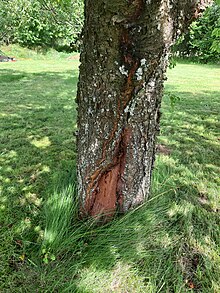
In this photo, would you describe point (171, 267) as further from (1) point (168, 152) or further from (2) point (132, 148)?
(1) point (168, 152)

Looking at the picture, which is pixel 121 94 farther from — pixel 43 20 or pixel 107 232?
pixel 43 20

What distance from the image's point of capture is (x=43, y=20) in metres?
5.99

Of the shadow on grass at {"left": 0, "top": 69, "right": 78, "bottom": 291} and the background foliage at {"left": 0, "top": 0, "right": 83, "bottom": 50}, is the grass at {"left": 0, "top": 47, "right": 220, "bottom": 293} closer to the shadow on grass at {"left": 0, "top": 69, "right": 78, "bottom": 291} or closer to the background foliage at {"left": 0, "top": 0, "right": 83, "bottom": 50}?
the shadow on grass at {"left": 0, "top": 69, "right": 78, "bottom": 291}

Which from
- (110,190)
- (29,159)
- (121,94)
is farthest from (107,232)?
(29,159)

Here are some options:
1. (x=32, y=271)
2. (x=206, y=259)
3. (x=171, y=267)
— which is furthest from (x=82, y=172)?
(x=206, y=259)

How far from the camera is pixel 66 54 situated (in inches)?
601

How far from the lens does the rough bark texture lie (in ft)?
3.58

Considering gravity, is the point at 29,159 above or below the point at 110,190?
below

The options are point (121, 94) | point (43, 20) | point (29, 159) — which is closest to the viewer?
point (121, 94)

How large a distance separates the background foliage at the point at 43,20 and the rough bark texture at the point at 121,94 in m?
1.23

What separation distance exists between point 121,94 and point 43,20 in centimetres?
581

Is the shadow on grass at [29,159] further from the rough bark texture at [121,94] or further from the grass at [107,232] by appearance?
the rough bark texture at [121,94]

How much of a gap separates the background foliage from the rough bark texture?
1233 mm

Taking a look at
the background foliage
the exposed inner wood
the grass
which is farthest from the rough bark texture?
the background foliage
